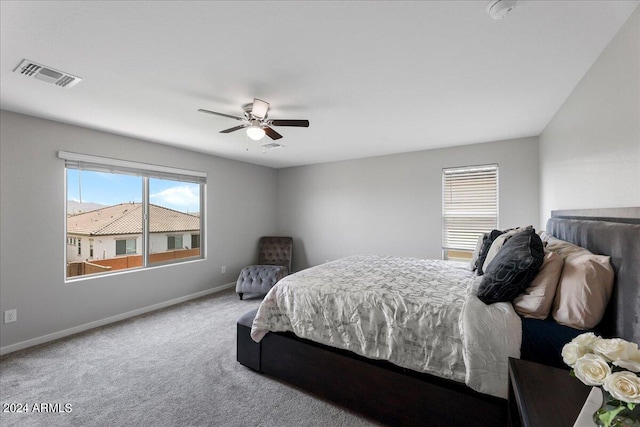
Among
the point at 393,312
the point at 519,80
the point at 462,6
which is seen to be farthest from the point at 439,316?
the point at 519,80

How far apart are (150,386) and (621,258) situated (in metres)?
3.13

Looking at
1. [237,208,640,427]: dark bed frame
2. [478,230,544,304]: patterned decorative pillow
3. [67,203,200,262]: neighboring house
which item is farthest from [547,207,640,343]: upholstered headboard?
[67,203,200,262]: neighboring house

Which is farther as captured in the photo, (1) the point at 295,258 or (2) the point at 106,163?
(1) the point at 295,258

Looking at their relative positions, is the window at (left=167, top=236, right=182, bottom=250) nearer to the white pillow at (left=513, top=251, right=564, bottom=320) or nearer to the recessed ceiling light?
the white pillow at (left=513, top=251, right=564, bottom=320)

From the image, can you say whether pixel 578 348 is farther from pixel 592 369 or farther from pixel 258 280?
pixel 258 280

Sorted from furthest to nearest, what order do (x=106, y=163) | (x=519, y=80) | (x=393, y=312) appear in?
(x=106, y=163) < (x=519, y=80) < (x=393, y=312)

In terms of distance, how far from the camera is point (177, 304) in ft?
13.3

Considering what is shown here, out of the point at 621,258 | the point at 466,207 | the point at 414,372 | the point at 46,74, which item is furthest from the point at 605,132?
the point at 46,74

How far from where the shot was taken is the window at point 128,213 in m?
3.25

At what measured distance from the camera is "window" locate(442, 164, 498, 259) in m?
3.94

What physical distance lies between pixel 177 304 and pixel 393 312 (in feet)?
11.8

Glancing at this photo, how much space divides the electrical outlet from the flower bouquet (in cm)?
435

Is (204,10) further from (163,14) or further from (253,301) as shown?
(253,301)

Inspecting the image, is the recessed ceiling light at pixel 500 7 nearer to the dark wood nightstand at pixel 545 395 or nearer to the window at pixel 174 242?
the dark wood nightstand at pixel 545 395
